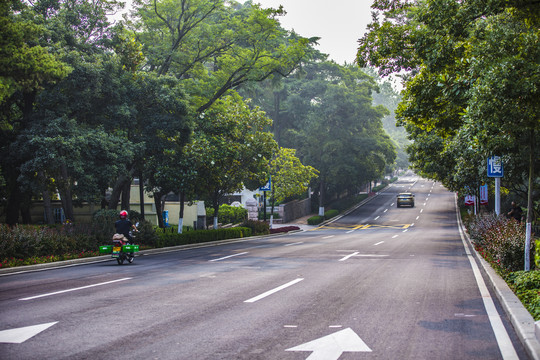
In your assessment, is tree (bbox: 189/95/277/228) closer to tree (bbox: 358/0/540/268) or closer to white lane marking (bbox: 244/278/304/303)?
tree (bbox: 358/0/540/268)

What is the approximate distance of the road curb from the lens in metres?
5.53

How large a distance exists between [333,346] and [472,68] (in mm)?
6747

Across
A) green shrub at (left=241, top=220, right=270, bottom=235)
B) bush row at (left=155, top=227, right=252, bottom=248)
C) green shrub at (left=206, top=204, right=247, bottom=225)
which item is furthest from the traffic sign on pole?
green shrub at (left=206, top=204, right=247, bottom=225)

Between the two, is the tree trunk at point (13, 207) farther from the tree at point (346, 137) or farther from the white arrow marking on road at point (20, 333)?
the tree at point (346, 137)

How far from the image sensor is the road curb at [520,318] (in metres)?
5.53

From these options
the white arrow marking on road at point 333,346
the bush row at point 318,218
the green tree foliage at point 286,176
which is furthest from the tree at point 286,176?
the white arrow marking on road at point 333,346

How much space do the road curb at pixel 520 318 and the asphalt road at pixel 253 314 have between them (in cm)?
14

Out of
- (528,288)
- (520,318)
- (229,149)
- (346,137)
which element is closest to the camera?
(520,318)

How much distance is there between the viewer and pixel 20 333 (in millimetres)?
6383

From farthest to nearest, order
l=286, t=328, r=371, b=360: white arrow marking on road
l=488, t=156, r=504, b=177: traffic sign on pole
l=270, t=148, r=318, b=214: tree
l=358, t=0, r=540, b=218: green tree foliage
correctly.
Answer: l=270, t=148, r=318, b=214: tree
l=488, t=156, r=504, b=177: traffic sign on pole
l=358, t=0, r=540, b=218: green tree foliage
l=286, t=328, r=371, b=360: white arrow marking on road

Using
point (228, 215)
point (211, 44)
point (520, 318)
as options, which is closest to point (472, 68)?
point (520, 318)

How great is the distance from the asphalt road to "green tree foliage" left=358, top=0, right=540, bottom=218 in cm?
332

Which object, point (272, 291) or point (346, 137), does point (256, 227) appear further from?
point (346, 137)

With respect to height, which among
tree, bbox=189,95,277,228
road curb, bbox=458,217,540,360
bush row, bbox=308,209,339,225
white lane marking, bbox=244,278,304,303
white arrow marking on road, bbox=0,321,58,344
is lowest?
bush row, bbox=308,209,339,225
